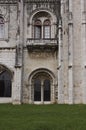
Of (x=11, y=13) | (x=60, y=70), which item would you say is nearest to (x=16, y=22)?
(x=11, y=13)

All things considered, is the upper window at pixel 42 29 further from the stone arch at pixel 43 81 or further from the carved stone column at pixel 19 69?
the stone arch at pixel 43 81

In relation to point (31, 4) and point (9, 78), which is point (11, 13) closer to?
point (31, 4)

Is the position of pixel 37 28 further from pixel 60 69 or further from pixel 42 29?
pixel 60 69

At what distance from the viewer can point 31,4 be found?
35.8 m

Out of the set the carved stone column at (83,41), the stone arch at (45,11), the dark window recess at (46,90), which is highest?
the stone arch at (45,11)

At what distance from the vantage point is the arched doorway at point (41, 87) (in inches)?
1400

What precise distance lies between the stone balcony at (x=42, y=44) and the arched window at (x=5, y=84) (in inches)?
150

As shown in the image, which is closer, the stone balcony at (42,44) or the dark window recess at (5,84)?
the stone balcony at (42,44)

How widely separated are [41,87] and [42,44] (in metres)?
4.45

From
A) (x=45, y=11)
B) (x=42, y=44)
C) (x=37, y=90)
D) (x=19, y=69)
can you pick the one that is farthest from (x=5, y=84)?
(x=45, y=11)

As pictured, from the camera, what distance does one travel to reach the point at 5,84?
3662cm

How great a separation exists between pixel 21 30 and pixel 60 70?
20.4ft

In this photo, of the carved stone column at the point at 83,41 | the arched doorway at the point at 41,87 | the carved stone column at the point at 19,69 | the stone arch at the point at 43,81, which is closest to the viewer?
the carved stone column at the point at 83,41

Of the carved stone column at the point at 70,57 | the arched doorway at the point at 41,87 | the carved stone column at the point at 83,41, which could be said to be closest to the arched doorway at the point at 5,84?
the arched doorway at the point at 41,87
